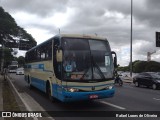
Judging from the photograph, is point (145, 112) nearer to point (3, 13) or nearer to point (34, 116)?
point (34, 116)

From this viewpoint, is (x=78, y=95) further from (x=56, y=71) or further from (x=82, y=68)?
(x=56, y=71)

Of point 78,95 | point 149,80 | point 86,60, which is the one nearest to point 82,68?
point 86,60

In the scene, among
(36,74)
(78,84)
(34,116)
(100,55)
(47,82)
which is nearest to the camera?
(34,116)

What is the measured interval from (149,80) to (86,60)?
54.1ft

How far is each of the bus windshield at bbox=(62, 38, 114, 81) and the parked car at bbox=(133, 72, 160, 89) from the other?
14599mm

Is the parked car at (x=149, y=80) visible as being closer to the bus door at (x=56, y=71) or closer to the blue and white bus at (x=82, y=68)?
the blue and white bus at (x=82, y=68)

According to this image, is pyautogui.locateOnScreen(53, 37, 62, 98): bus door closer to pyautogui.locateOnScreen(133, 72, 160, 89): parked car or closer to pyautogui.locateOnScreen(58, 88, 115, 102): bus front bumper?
pyautogui.locateOnScreen(58, 88, 115, 102): bus front bumper

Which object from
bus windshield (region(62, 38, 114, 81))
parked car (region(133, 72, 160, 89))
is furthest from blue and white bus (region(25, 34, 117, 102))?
parked car (region(133, 72, 160, 89))

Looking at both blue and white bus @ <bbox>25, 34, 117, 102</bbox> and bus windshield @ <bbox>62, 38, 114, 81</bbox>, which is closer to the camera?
blue and white bus @ <bbox>25, 34, 117, 102</bbox>

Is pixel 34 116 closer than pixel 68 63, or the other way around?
pixel 34 116

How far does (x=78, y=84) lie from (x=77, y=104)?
7.78 feet

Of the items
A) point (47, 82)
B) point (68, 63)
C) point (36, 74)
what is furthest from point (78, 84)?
point (36, 74)

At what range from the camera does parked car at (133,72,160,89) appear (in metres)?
27.5

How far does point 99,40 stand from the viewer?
46.4 ft
